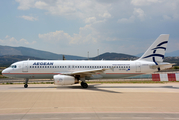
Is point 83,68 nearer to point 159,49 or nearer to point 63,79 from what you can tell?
point 63,79

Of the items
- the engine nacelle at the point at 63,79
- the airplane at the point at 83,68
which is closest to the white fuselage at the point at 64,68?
the airplane at the point at 83,68

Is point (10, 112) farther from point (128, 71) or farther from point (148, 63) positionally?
point (148, 63)

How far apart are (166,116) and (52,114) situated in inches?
248

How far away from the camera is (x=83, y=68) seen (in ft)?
84.7

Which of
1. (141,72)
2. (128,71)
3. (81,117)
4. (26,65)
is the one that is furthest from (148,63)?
(81,117)

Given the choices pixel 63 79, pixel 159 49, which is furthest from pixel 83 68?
pixel 159 49

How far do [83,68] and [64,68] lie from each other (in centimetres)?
282

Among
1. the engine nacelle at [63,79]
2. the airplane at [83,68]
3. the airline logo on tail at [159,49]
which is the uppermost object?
the airline logo on tail at [159,49]

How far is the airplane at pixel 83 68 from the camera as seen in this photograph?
23922mm

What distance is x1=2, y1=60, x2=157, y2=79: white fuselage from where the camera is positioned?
24.7 m

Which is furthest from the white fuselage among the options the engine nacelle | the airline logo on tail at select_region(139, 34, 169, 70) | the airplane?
the engine nacelle

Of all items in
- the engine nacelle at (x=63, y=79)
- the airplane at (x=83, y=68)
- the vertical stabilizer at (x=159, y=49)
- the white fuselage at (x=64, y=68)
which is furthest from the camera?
the vertical stabilizer at (x=159, y=49)

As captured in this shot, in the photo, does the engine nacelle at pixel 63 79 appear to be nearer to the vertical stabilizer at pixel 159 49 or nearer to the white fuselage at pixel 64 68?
the white fuselage at pixel 64 68

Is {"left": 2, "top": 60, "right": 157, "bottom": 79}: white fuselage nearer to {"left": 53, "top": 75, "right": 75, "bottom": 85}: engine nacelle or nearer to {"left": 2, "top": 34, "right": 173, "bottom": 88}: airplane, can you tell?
{"left": 2, "top": 34, "right": 173, "bottom": 88}: airplane
